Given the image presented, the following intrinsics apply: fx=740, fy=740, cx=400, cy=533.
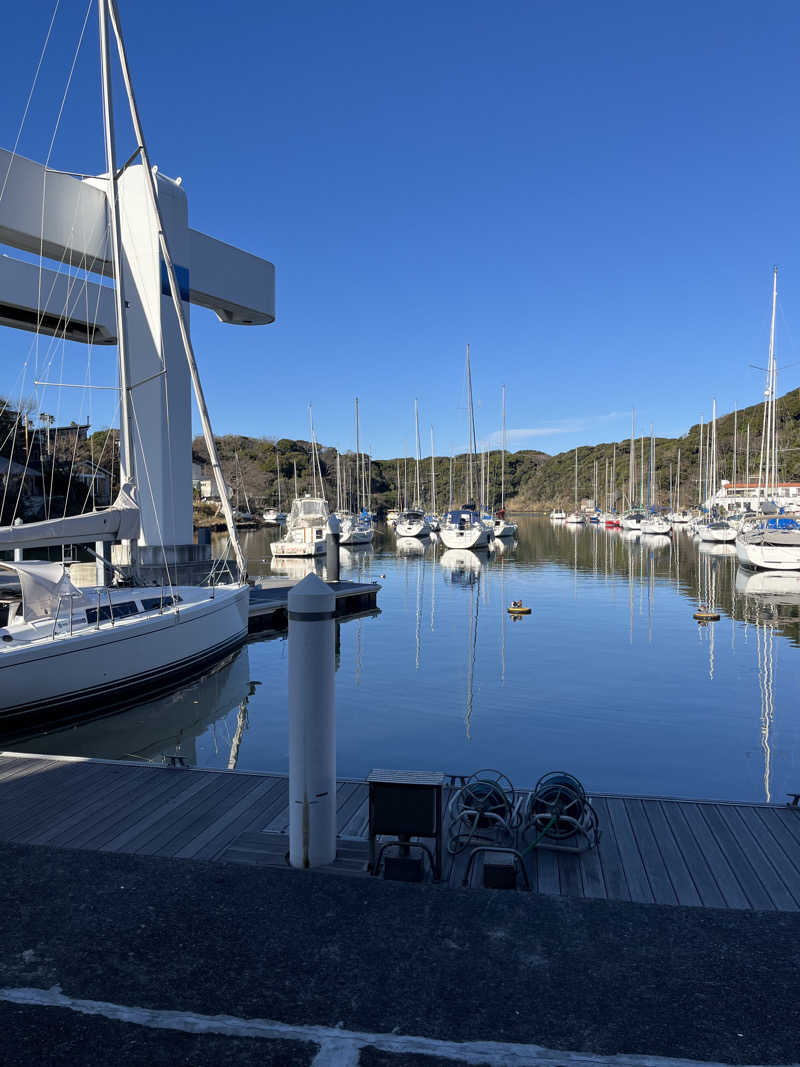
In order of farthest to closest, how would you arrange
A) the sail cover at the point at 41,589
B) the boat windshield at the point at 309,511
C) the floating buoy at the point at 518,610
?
the boat windshield at the point at 309,511
the floating buoy at the point at 518,610
the sail cover at the point at 41,589

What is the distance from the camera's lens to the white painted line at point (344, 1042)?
10.6 feet

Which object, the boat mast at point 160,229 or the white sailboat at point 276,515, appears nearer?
the boat mast at point 160,229

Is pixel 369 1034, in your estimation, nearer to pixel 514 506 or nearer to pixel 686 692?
pixel 686 692

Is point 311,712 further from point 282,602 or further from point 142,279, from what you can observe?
point 282,602

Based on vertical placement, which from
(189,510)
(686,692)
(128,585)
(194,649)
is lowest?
(686,692)

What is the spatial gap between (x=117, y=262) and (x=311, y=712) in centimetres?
1370

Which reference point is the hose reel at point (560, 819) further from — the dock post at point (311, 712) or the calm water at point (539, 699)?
the calm water at point (539, 699)

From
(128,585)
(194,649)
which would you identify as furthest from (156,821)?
(128,585)

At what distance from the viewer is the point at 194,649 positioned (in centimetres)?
1466

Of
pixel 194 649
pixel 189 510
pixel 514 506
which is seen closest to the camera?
pixel 194 649

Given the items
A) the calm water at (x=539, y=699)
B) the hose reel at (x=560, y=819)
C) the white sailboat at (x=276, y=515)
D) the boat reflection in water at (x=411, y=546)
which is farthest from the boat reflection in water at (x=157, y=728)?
the white sailboat at (x=276, y=515)

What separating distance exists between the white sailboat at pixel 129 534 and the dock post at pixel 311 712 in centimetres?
728

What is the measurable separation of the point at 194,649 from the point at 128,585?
220 centimetres

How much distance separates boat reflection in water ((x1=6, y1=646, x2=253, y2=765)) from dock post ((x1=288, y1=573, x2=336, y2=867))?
5.79 m
